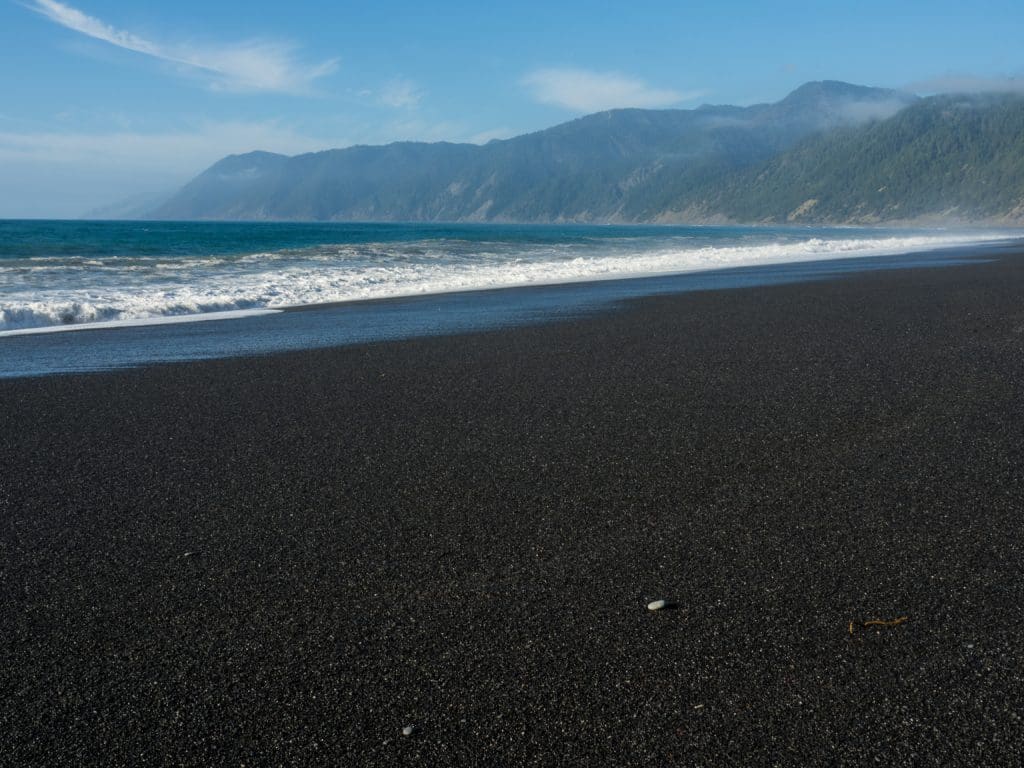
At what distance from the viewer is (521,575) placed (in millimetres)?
2936

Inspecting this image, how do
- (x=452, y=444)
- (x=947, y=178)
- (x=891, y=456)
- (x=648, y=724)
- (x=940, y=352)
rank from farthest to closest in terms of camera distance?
(x=947, y=178)
(x=940, y=352)
(x=452, y=444)
(x=891, y=456)
(x=648, y=724)

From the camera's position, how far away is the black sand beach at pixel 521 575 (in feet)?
6.83

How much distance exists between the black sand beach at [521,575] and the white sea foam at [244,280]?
7.67m

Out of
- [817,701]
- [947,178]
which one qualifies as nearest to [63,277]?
[817,701]

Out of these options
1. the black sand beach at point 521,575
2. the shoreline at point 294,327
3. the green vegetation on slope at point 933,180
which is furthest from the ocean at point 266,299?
the green vegetation on slope at point 933,180

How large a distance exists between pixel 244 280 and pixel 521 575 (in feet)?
56.7

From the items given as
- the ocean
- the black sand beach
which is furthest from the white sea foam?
the black sand beach

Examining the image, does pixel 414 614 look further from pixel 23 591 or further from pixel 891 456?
pixel 891 456

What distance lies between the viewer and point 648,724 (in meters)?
2.08

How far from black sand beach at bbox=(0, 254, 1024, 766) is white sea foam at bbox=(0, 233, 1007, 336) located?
7666 mm

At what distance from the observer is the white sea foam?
12.9m

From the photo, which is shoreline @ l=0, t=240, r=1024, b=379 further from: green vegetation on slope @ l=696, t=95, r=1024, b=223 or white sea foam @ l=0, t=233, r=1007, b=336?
green vegetation on slope @ l=696, t=95, r=1024, b=223

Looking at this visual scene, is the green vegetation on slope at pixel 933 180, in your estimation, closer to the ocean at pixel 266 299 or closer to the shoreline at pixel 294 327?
the ocean at pixel 266 299

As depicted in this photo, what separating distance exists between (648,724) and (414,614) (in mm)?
851
